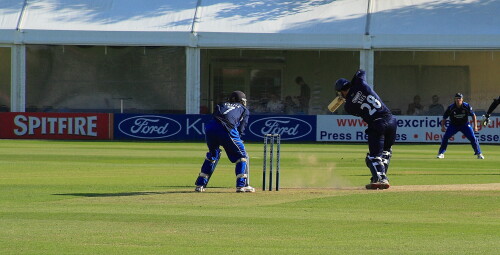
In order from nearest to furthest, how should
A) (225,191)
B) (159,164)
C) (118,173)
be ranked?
(225,191) < (118,173) < (159,164)

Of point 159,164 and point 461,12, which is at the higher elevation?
point 461,12

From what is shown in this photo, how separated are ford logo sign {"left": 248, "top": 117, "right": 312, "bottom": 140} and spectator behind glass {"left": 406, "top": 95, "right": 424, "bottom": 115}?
5.04m

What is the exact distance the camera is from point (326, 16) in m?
43.6

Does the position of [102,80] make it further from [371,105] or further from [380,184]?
[380,184]

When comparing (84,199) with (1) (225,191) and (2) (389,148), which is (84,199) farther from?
(2) (389,148)

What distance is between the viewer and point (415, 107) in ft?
143

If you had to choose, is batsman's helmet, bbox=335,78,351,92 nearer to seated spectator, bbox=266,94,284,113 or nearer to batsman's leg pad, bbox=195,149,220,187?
batsman's leg pad, bbox=195,149,220,187

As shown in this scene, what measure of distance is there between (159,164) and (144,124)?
623 inches

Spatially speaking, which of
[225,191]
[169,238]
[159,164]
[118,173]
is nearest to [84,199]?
[225,191]

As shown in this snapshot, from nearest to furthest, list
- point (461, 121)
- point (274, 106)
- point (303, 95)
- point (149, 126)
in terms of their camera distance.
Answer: point (461, 121)
point (149, 126)
point (274, 106)
point (303, 95)

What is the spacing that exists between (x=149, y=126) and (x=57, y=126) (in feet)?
12.2

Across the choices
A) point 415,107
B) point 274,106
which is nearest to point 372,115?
point 415,107

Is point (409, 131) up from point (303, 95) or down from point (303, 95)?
down

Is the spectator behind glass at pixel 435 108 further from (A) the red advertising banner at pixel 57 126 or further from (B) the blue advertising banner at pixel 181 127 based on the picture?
(A) the red advertising banner at pixel 57 126
